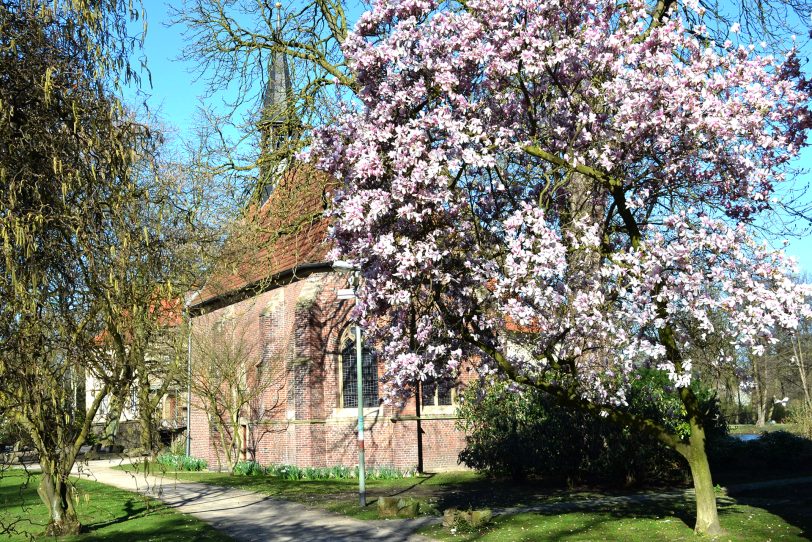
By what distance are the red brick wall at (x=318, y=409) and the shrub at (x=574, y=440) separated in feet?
17.9

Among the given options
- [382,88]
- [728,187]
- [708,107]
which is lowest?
[728,187]

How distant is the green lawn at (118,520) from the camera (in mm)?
13836

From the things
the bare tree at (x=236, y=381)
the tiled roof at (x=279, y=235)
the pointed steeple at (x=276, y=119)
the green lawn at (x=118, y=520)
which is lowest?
the green lawn at (x=118, y=520)

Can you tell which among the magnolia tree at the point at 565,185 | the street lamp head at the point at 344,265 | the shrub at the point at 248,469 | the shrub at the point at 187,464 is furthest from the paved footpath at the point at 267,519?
the shrub at the point at 187,464

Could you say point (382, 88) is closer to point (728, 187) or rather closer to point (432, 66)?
point (432, 66)

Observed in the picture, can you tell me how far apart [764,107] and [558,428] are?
1188cm

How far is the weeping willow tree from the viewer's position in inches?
296

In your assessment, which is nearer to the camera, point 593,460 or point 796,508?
point 796,508

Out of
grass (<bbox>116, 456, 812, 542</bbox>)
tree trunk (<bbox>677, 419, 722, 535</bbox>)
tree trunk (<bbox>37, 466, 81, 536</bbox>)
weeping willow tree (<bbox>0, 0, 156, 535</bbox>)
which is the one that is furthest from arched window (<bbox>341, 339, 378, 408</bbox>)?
weeping willow tree (<bbox>0, 0, 156, 535</bbox>)

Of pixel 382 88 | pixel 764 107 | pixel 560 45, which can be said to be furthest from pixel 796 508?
pixel 382 88

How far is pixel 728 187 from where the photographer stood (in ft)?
31.8

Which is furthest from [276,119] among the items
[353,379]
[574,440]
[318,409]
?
[318,409]

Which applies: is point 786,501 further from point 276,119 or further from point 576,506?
point 276,119

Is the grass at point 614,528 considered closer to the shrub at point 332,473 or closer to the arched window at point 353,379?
the shrub at point 332,473
